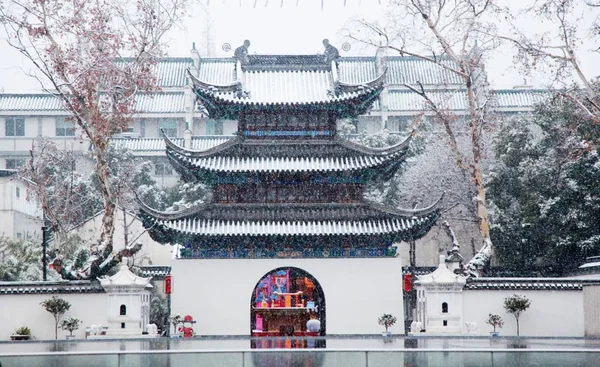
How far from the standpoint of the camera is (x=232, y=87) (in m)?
30.9

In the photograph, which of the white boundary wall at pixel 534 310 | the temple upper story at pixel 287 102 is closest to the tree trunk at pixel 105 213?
the temple upper story at pixel 287 102

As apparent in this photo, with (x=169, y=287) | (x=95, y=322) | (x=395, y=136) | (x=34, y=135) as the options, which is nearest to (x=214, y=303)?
(x=169, y=287)

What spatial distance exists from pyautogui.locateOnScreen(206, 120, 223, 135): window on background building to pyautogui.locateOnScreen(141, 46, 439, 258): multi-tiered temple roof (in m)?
30.0

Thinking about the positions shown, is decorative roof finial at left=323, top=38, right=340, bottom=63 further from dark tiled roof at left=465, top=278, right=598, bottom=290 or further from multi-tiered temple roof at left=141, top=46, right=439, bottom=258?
dark tiled roof at left=465, top=278, right=598, bottom=290

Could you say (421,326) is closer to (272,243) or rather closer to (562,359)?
(272,243)

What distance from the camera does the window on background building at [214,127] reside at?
61625 mm

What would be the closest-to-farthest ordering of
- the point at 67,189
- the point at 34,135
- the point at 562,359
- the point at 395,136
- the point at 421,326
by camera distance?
the point at 562,359, the point at 421,326, the point at 67,189, the point at 395,136, the point at 34,135

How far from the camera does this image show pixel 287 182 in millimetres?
30094

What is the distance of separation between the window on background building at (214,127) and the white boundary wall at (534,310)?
35.2 metres

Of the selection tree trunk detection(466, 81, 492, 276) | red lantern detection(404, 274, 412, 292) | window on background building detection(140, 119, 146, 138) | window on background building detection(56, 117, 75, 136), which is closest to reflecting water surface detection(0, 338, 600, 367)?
red lantern detection(404, 274, 412, 292)

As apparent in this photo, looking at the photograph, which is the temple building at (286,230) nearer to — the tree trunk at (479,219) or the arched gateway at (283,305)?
the arched gateway at (283,305)

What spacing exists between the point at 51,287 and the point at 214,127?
111 ft

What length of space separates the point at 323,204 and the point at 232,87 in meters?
5.03

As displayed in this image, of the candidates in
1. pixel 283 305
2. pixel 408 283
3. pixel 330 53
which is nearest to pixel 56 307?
pixel 283 305
